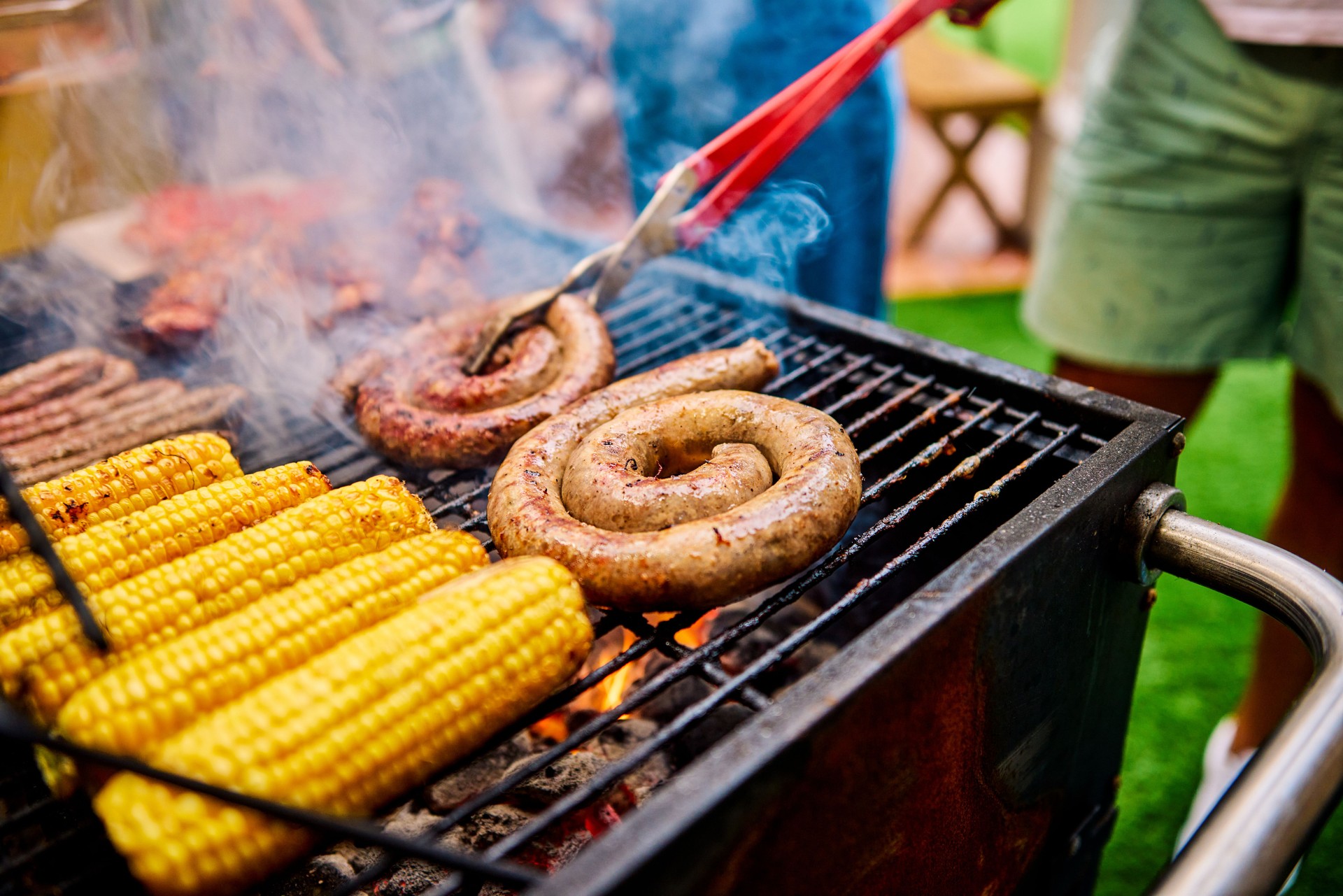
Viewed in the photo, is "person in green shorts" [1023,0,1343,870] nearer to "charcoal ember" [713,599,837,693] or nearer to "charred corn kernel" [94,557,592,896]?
"charcoal ember" [713,599,837,693]

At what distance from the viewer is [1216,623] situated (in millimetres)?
3717

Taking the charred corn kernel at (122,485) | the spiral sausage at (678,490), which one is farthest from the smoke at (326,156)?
the spiral sausage at (678,490)

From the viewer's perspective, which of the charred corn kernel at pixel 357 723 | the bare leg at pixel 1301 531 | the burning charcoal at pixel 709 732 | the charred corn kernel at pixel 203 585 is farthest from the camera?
the bare leg at pixel 1301 531

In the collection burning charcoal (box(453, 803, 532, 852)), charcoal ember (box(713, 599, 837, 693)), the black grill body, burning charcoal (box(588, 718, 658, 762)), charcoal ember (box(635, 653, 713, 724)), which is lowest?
charcoal ember (box(713, 599, 837, 693))

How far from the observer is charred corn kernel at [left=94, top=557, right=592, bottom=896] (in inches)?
43.6

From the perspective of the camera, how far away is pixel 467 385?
Result: 218 cm

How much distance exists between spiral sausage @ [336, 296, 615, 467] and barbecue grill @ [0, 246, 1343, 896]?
0.12 meters

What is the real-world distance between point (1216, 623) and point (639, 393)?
3281mm

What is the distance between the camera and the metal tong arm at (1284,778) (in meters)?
0.98

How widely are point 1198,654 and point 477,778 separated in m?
3.29

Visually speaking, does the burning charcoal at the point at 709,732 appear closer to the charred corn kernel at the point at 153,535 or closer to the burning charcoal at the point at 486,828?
the burning charcoal at the point at 486,828

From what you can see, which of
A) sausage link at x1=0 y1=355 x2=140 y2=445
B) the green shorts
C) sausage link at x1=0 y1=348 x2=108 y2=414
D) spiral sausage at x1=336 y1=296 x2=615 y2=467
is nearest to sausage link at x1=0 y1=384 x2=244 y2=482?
sausage link at x1=0 y1=355 x2=140 y2=445

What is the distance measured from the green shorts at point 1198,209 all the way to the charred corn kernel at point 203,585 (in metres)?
2.84

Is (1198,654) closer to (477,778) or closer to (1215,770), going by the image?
(1215,770)
